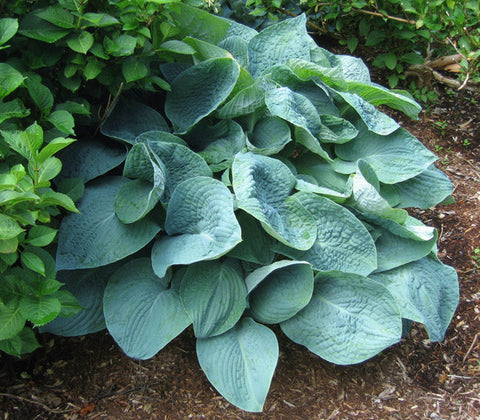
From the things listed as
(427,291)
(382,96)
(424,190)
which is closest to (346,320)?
(427,291)

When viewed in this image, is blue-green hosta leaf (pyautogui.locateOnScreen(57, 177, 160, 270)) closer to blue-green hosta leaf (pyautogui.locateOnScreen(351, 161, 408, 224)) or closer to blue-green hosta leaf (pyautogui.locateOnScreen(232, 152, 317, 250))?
blue-green hosta leaf (pyautogui.locateOnScreen(232, 152, 317, 250))

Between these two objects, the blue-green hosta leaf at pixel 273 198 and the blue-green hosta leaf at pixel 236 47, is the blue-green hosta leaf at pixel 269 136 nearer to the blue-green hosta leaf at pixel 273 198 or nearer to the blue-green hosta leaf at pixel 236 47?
the blue-green hosta leaf at pixel 273 198

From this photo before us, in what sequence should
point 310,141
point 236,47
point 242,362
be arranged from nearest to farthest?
1. point 242,362
2. point 310,141
3. point 236,47

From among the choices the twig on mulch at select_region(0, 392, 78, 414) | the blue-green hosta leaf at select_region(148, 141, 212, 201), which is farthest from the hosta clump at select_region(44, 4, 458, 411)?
the twig on mulch at select_region(0, 392, 78, 414)

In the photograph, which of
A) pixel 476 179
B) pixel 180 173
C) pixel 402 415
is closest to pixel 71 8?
pixel 180 173

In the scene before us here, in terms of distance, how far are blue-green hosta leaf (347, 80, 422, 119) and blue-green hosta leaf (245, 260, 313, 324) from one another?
0.93 m

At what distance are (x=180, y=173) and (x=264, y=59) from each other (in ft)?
2.70

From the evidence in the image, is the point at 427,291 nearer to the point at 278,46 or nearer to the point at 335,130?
the point at 335,130

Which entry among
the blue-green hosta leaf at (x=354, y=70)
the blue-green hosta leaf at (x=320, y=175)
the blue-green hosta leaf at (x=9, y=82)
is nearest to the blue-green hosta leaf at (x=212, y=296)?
the blue-green hosta leaf at (x=320, y=175)

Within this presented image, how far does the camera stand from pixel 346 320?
1.88 m

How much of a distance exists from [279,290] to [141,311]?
504 mm

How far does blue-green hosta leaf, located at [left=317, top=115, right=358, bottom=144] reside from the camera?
87.8 inches

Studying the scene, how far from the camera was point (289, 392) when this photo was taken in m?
1.95

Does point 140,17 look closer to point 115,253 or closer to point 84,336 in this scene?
point 115,253
